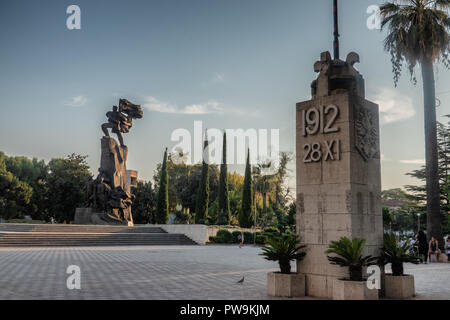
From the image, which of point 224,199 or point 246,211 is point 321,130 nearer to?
point 246,211

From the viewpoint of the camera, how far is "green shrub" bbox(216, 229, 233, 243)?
29.4 m

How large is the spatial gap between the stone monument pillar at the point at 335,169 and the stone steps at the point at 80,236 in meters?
17.4

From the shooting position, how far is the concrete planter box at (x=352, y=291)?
21.2 feet

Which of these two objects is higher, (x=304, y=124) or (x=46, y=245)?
(x=304, y=124)

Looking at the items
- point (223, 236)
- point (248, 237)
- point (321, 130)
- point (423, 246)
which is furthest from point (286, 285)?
point (248, 237)

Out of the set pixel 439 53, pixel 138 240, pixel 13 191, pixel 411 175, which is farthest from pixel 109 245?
pixel 411 175

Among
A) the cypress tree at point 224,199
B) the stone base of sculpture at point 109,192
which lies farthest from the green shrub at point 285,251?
the cypress tree at point 224,199

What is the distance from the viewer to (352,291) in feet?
21.3

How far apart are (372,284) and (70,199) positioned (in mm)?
38865

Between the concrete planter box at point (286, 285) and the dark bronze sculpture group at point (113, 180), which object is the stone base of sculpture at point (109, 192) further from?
the concrete planter box at point (286, 285)

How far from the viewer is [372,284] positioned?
22.2 feet

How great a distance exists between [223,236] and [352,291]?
23408 millimetres
